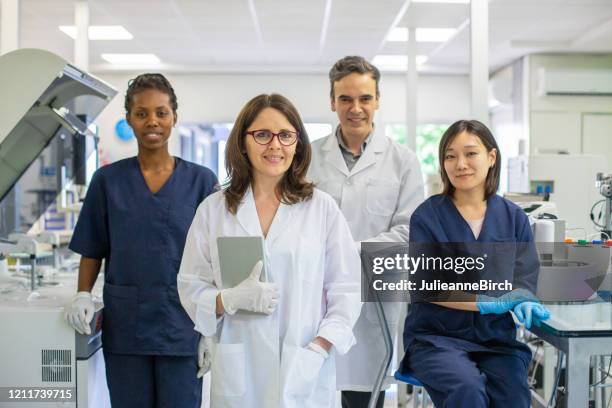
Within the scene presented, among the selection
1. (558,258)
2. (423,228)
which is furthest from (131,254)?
(558,258)

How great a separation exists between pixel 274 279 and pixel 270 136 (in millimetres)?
370

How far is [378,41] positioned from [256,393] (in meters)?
5.61

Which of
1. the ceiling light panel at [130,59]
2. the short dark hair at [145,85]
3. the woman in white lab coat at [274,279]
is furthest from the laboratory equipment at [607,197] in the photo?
the ceiling light panel at [130,59]

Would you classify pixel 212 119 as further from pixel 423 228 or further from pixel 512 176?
pixel 423 228

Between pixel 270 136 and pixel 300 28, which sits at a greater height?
pixel 300 28

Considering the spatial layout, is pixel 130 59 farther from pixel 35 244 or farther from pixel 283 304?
pixel 283 304

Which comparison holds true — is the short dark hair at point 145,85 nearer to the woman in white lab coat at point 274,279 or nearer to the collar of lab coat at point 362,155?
the woman in white lab coat at point 274,279

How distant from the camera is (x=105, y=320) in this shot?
196 cm

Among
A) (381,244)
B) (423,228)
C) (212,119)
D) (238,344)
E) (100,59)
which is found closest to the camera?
(238,344)

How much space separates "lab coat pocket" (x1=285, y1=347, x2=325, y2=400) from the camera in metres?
1.44

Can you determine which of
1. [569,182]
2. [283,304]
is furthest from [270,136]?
[569,182]

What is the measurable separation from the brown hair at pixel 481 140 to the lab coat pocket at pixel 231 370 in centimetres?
90

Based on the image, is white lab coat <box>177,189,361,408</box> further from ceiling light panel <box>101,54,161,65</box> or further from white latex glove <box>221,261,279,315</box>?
ceiling light panel <box>101,54,161,65</box>

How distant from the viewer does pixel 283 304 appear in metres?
1.51
